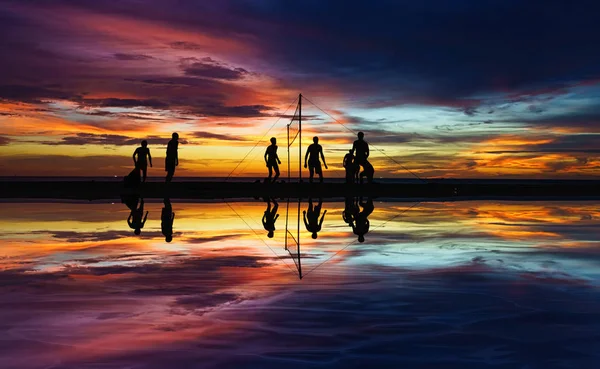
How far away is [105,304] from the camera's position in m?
7.84

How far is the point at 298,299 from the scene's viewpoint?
807 centimetres

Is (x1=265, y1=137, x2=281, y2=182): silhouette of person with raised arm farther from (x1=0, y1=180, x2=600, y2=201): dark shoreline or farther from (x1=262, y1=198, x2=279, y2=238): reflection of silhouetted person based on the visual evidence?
(x1=262, y1=198, x2=279, y2=238): reflection of silhouetted person

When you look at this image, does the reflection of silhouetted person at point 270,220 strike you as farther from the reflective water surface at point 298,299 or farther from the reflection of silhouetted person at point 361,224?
the reflection of silhouetted person at point 361,224

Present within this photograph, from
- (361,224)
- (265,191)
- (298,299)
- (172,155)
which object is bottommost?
(298,299)

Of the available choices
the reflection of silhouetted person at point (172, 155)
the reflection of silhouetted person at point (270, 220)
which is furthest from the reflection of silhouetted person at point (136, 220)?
the reflection of silhouetted person at point (172, 155)

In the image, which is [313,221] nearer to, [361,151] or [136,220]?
[136,220]

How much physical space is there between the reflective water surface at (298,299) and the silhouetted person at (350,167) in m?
16.7

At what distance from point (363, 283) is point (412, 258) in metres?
2.72

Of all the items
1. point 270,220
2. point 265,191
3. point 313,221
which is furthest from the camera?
point 265,191

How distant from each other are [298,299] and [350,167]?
25.4 meters

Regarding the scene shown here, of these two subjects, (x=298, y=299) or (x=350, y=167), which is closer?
(x=298, y=299)

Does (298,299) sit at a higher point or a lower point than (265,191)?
lower

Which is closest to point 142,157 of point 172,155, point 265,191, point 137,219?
point 172,155

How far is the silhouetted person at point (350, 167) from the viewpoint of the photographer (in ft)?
108
